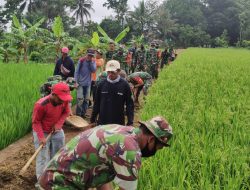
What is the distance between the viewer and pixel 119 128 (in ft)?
7.68

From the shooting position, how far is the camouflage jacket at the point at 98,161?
2191 millimetres

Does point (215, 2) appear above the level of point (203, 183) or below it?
above

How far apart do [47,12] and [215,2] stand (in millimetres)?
37832

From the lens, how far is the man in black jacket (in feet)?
15.2

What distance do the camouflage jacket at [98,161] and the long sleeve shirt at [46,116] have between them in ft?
5.05

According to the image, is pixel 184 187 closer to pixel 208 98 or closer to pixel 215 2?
pixel 208 98

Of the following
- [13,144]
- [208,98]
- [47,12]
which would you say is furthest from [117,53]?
[47,12]

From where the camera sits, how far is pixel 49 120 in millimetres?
4168

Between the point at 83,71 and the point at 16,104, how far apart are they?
141 cm

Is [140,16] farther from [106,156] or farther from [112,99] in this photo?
[106,156]

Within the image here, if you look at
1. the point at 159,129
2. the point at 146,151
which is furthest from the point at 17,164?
the point at 159,129

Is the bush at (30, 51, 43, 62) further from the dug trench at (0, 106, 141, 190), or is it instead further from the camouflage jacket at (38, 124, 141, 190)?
the camouflage jacket at (38, 124, 141, 190)

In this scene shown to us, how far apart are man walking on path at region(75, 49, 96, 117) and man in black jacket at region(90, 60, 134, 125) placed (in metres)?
2.63

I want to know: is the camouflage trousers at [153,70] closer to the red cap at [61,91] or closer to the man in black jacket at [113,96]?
the man in black jacket at [113,96]
